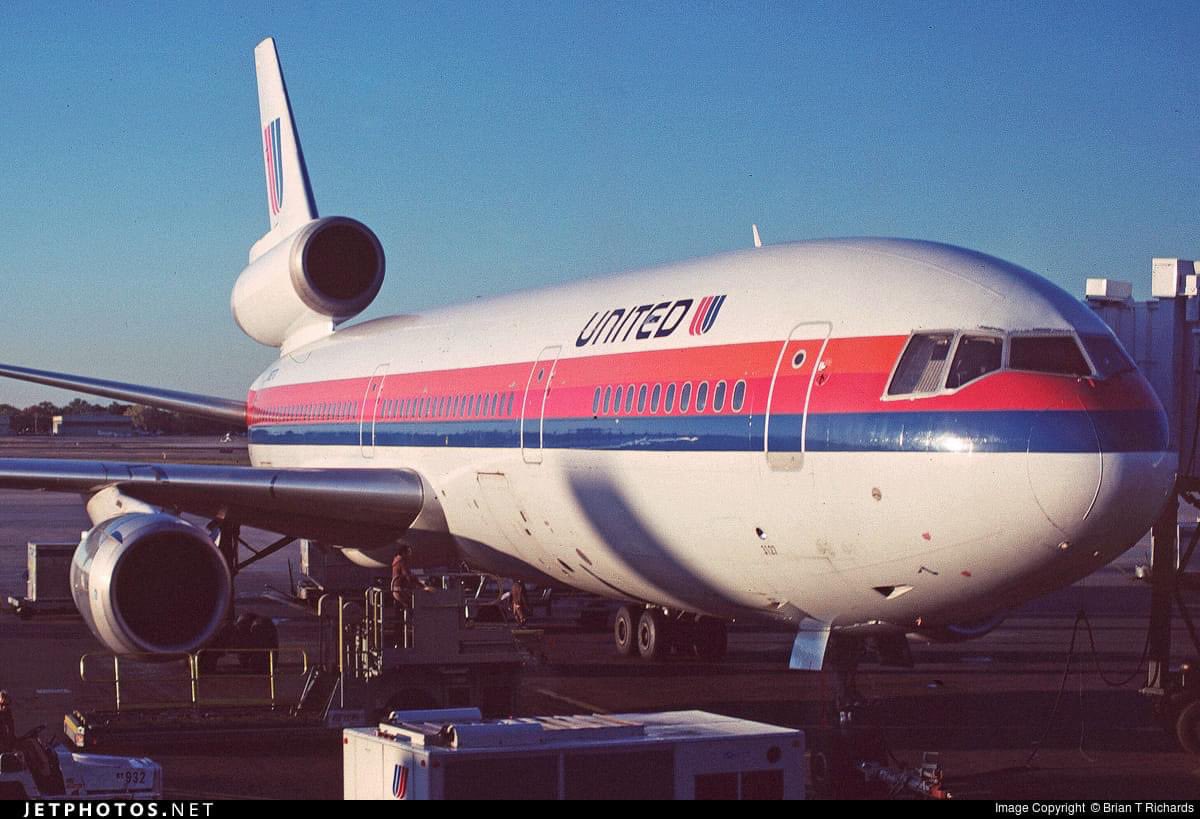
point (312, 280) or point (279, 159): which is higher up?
point (279, 159)

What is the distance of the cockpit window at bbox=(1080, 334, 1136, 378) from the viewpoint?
38.9 feet

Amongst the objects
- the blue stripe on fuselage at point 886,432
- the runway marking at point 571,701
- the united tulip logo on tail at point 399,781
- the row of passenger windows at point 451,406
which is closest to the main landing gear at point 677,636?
the runway marking at point 571,701

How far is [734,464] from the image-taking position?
13328 millimetres

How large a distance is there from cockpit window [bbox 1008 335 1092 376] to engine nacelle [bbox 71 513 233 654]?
8117 millimetres

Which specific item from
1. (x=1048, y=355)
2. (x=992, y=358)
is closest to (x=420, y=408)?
(x=992, y=358)

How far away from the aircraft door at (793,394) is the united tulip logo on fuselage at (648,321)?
4.58 ft

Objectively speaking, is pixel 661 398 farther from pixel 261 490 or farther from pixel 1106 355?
pixel 261 490

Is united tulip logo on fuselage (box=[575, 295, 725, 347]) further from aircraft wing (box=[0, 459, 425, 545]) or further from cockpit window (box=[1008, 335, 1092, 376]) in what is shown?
aircraft wing (box=[0, 459, 425, 545])

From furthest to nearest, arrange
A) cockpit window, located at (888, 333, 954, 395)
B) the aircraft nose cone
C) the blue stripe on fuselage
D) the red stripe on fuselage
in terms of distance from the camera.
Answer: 1. cockpit window, located at (888, 333, 954, 395)
2. the red stripe on fuselage
3. the blue stripe on fuselage
4. the aircraft nose cone

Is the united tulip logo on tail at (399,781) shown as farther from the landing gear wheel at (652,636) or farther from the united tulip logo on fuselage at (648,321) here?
the landing gear wheel at (652,636)

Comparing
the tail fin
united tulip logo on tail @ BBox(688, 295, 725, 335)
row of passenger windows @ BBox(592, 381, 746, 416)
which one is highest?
the tail fin

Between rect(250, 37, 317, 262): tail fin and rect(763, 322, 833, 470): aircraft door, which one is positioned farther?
rect(250, 37, 317, 262): tail fin

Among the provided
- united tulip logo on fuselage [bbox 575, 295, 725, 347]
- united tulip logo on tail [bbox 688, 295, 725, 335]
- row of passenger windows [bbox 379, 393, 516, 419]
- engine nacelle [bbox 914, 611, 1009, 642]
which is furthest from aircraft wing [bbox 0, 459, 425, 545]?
engine nacelle [bbox 914, 611, 1009, 642]

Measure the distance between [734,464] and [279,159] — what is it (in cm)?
1922
